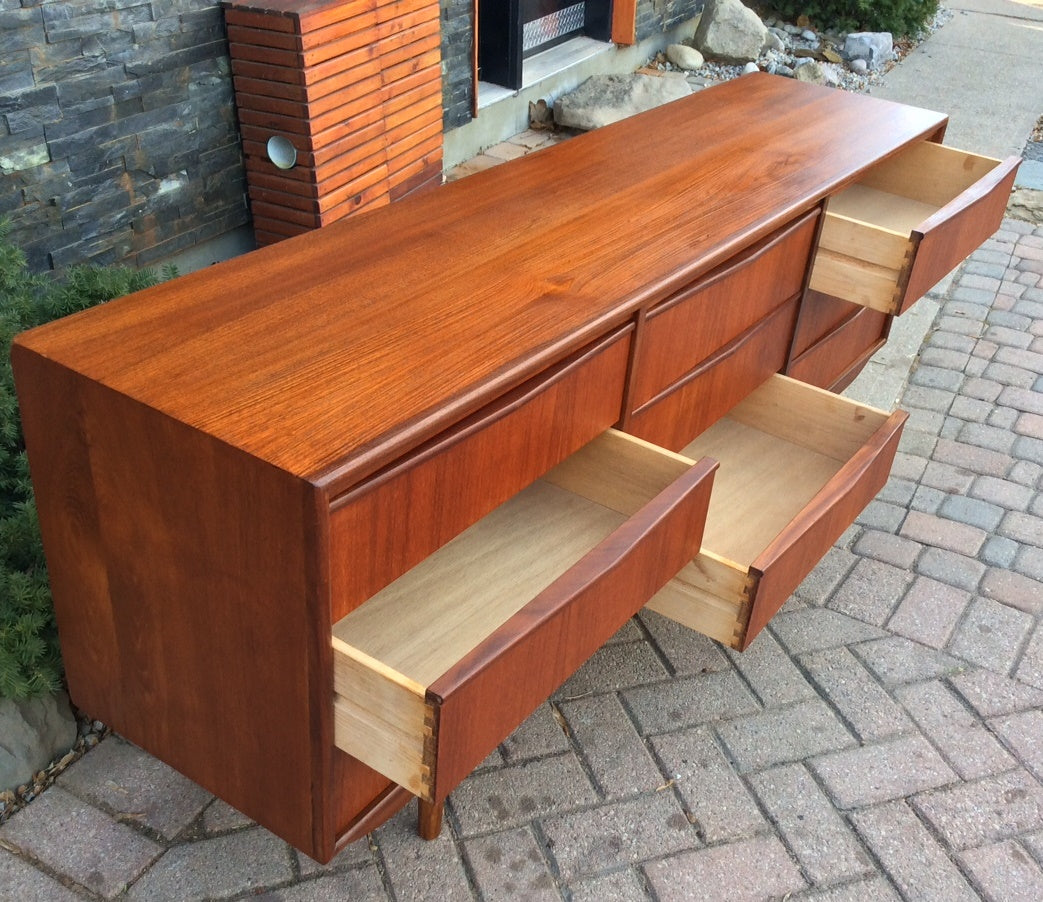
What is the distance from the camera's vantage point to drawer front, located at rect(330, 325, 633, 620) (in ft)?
5.23

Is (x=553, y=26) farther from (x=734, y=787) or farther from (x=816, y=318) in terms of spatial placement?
(x=734, y=787)

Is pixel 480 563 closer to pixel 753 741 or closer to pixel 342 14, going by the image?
pixel 753 741

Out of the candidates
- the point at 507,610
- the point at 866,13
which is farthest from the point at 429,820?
the point at 866,13

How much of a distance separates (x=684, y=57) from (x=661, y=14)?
11.6 inches

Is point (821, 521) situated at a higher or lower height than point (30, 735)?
higher

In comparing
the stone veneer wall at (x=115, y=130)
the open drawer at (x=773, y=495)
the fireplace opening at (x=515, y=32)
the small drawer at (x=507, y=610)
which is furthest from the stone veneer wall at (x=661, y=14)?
the small drawer at (x=507, y=610)

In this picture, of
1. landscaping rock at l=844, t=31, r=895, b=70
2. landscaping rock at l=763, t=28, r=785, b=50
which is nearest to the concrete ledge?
landscaping rock at l=763, t=28, r=785, b=50

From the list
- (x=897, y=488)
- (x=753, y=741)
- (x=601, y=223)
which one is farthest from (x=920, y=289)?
(x=753, y=741)

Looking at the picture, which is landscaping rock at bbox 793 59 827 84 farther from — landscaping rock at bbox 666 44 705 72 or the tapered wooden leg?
the tapered wooden leg

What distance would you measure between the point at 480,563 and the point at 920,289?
139 cm

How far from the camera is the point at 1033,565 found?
3.03 m

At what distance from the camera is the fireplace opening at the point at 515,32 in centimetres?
548

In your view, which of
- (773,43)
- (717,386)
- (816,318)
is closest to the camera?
(717,386)

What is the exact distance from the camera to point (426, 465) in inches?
65.7
